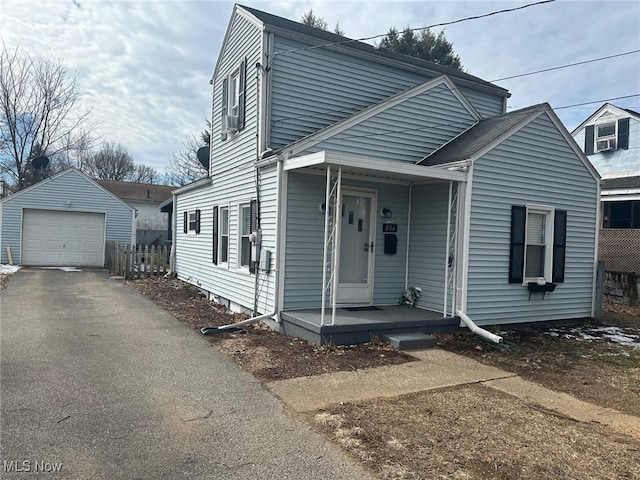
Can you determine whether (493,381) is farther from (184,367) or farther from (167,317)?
(167,317)

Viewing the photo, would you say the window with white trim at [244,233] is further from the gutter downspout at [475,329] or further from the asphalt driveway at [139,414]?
the gutter downspout at [475,329]

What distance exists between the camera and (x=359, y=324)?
260 inches

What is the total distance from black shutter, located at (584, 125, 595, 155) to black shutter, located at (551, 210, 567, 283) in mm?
12404

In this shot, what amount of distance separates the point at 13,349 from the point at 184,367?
8.05ft

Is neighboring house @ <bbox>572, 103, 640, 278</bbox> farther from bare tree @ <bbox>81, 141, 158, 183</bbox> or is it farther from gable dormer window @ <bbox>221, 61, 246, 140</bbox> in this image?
bare tree @ <bbox>81, 141, 158, 183</bbox>

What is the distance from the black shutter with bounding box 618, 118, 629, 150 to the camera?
17.4 metres

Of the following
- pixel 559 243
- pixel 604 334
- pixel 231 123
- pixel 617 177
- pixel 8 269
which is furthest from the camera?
pixel 617 177

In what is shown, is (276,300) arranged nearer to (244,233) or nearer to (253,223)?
(253,223)

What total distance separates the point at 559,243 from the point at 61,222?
18.6 meters

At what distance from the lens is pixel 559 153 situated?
28.5 feet

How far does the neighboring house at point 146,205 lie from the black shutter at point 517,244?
25.2 metres

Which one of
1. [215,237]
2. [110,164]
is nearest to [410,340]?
[215,237]

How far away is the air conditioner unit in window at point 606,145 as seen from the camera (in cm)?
1792

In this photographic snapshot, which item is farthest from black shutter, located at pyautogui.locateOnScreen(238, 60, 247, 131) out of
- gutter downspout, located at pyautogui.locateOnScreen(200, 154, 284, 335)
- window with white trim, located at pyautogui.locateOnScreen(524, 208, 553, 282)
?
window with white trim, located at pyautogui.locateOnScreen(524, 208, 553, 282)
